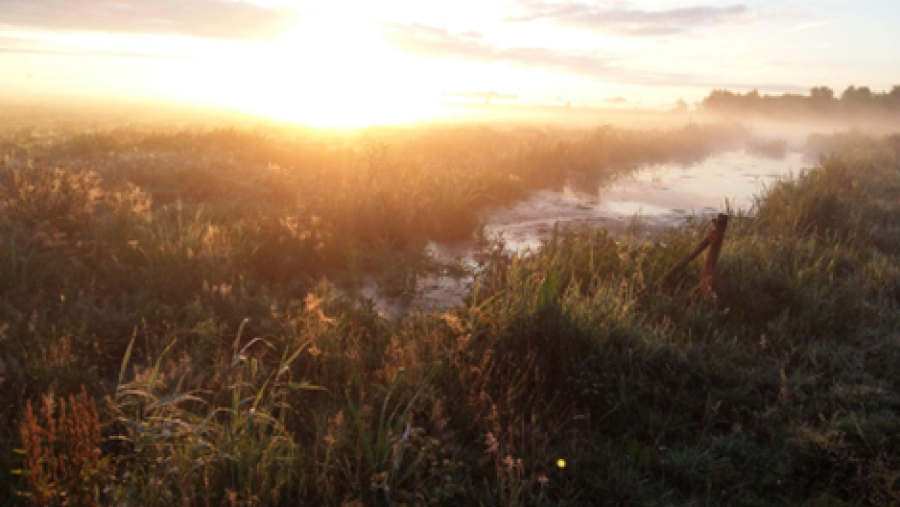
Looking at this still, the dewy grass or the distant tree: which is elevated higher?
the distant tree

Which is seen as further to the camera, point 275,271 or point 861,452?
point 275,271

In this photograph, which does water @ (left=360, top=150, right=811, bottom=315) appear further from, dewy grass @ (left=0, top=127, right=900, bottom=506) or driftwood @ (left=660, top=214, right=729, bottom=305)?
driftwood @ (left=660, top=214, right=729, bottom=305)

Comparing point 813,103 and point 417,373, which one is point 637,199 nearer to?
point 417,373

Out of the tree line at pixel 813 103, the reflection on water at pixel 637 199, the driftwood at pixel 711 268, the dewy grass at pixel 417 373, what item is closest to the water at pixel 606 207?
the reflection on water at pixel 637 199

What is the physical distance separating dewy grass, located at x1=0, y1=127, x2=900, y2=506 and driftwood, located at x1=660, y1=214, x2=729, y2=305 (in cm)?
19

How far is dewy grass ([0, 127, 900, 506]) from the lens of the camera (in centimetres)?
286

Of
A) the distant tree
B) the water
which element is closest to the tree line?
the distant tree

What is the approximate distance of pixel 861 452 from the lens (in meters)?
3.38

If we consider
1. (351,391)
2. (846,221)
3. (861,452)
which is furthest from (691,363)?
(846,221)

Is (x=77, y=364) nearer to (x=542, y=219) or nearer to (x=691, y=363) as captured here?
(x=691, y=363)

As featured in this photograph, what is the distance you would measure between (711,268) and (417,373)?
3.40 m

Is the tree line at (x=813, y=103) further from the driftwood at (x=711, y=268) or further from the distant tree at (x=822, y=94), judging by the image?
the driftwood at (x=711, y=268)

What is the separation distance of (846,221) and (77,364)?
11052mm

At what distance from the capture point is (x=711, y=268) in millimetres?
5367
